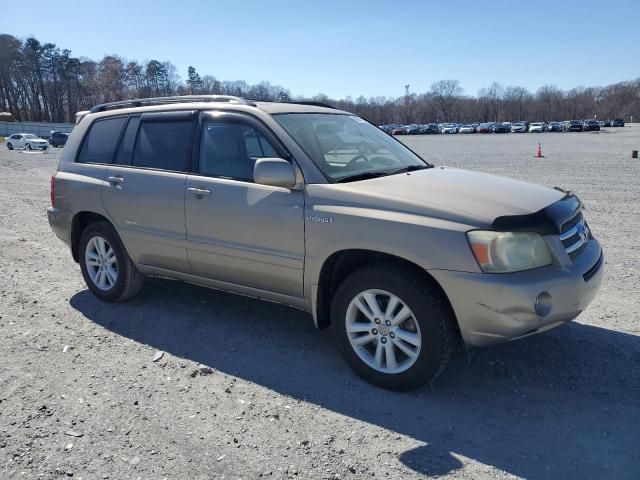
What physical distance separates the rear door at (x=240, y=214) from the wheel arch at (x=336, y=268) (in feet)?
0.58

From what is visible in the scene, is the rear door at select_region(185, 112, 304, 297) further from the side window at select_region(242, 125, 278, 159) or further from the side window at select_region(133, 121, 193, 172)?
the side window at select_region(133, 121, 193, 172)

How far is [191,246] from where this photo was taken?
14.8ft

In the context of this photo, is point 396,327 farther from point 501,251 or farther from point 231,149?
point 231,149

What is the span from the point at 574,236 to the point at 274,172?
6.93 ft

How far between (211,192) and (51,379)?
182 centimetres

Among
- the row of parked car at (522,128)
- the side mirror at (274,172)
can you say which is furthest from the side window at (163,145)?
the row of parked car at (522,128)

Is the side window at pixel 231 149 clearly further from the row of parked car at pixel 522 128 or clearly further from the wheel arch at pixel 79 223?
the row of parked car at pixel 522 128

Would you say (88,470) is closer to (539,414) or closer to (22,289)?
(539,414)

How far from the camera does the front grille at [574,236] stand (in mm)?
3504

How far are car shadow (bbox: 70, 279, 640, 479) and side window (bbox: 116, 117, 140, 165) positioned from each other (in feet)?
4.85

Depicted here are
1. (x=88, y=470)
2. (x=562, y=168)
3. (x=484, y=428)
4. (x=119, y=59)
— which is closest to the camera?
(x=88, y=470)

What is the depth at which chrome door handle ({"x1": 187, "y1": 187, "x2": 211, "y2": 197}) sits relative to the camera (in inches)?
170

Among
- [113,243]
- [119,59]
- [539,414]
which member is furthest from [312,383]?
[119,59]

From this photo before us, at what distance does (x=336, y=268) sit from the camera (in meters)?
3.84
